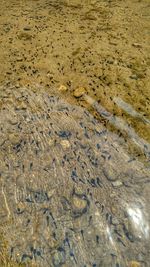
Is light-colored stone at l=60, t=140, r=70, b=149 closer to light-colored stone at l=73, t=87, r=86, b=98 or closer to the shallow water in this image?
the shallow water

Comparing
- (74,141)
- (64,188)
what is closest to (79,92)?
(74,141)

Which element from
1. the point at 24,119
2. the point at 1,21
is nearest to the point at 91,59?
the point at 24,119

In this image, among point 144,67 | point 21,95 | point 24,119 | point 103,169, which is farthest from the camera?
point 144,67

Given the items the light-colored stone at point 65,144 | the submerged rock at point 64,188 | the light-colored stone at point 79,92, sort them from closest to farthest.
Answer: the submerged rock at point 64,188 → the light-colored stone at point 65,144 → the light-colored stone at point 79,92

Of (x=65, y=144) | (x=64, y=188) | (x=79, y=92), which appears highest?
(x=79, y=92)

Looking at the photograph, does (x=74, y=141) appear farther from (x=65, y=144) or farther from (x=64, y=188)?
(x=64, y=188)

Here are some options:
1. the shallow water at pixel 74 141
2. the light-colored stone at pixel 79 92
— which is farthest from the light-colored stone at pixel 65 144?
the light-colored stone at pixel 79 92

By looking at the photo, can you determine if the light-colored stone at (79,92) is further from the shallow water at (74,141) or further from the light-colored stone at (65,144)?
the light-colored stone at (65,144)

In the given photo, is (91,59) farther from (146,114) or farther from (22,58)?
(146,114)
